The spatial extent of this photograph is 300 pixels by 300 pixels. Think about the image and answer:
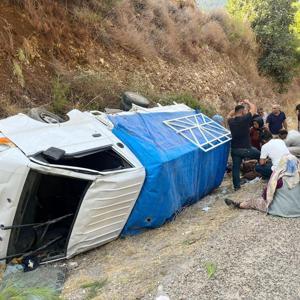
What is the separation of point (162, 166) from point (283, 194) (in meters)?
1.88

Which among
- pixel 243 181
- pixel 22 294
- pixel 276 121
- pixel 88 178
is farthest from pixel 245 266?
pixel 276 121

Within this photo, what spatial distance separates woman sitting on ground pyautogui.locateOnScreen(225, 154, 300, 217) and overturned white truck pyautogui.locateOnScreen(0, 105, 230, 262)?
120 centimetres

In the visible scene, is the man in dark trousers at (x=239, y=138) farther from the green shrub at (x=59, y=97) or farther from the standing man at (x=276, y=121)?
the green shrub at (x=59, y=97)

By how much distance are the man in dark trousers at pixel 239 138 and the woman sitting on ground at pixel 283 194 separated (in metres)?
1.52

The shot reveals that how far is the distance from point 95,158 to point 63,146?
3.47 feet

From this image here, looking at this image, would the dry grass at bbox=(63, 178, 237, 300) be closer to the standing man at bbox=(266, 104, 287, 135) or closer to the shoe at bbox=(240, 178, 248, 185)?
the shoe at bbox=(240, 178, 248, 185)

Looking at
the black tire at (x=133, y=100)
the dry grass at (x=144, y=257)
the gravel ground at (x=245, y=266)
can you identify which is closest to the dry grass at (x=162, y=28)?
the black tire at (x=133, y=100)

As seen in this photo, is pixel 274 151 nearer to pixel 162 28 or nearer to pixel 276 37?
pixel 162 28

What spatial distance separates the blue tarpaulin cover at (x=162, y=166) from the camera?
20.2ft

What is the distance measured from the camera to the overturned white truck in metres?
5.22

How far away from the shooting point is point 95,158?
6637 mm

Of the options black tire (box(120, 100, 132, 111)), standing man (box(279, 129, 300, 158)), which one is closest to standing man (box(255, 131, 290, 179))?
standing man (box(279, 129, 300, 158))

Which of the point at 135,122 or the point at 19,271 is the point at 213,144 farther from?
the point at 19,271

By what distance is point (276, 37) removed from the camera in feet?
68.4
